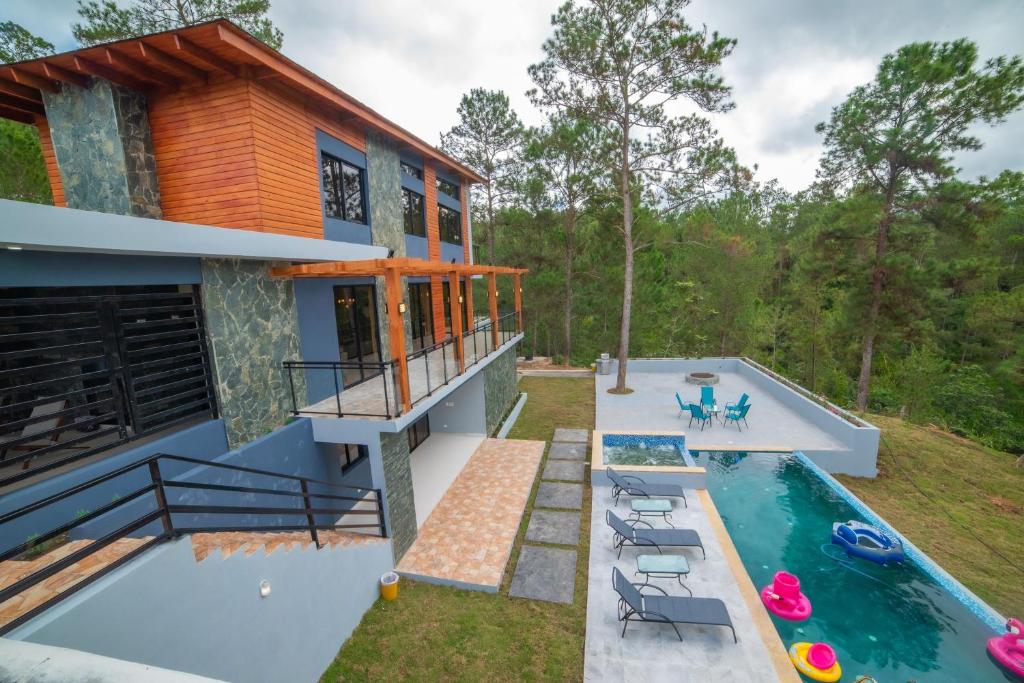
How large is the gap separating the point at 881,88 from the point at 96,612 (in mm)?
24334

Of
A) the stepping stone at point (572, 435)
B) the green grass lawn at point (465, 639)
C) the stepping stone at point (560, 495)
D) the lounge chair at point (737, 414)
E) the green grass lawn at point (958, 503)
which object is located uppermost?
the lounge chair at point (737, 414)

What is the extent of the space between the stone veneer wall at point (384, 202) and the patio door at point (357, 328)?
25cm

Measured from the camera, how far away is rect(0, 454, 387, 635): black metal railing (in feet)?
8.32

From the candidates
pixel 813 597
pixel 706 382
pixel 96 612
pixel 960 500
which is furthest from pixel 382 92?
pixel 960 500

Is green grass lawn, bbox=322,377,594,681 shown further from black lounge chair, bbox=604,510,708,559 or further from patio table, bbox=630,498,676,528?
patio table, bbox=630,498,676,528

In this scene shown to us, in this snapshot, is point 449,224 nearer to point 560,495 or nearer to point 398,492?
point 560,495

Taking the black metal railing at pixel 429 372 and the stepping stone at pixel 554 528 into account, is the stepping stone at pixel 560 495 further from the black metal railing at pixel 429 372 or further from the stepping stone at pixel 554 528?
the black metal railing at pixel 429 372

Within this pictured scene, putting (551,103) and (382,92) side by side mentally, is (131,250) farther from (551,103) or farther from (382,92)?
(382,92)

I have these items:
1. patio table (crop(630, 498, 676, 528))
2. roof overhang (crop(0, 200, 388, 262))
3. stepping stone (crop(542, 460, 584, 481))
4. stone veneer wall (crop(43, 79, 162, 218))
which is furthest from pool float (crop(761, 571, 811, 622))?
stone veneer wall (crop(43, 79, 162, 218))

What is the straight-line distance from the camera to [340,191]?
9414mm

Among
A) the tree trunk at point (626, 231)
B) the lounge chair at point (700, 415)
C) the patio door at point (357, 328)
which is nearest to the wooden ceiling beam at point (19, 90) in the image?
the patio door at point (357, 328)

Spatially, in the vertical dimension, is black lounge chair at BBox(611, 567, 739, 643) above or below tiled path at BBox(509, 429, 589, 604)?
above

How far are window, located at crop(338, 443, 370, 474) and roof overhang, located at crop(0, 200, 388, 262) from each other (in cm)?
425

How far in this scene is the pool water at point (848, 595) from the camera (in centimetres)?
571
